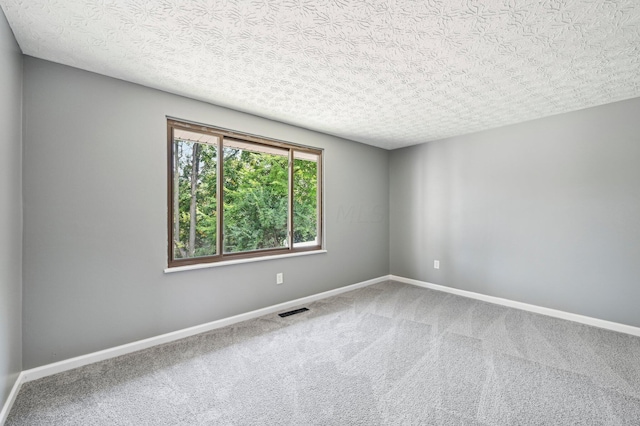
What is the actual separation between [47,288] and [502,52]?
3749mm

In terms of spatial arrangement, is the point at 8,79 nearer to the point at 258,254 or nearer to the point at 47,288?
the point at 47,288

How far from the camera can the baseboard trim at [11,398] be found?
153cm

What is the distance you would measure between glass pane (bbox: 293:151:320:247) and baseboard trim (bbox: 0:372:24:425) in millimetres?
2606

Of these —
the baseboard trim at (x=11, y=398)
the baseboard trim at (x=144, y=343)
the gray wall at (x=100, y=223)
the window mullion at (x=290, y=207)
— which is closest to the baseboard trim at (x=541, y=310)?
the baseboard trim at (x=144, y=343)

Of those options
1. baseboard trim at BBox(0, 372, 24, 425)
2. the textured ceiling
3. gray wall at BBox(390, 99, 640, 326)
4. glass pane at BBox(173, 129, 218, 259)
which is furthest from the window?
gray wall at BBox(390, 99, 640, 326)

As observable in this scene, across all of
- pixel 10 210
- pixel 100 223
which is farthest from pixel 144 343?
pixel 10 210

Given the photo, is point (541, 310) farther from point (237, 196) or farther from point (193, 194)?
point (193, 194)

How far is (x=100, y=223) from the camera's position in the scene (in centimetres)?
220

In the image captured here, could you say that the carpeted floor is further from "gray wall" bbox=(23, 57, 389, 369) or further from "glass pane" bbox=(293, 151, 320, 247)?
"glass pane" bbox=(293, 151, 320, 247)

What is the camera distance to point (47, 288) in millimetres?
1991

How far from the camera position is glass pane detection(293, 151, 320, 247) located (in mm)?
3725

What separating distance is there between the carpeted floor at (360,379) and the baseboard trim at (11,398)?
4cm

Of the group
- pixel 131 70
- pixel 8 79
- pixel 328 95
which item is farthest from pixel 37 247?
pixel 328 95

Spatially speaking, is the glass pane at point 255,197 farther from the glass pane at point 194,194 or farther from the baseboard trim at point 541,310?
the baseboard trim at point 541,310
